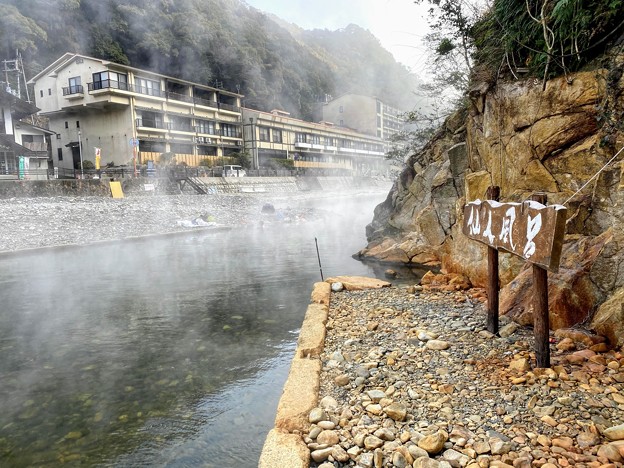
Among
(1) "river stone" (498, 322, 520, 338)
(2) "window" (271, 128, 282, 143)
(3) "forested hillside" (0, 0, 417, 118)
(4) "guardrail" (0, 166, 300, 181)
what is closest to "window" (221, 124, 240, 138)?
(2) "window" (271, 128, 282, 143)

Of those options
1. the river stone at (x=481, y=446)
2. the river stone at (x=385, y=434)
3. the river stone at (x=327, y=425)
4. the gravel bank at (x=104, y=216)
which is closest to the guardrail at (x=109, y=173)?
the gravel bank at (x=104, y=216)

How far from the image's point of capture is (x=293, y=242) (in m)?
16.1

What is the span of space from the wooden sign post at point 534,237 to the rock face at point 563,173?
670 mm

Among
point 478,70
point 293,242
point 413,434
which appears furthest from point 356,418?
point 293,242

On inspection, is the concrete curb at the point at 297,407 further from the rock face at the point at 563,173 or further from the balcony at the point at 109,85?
the balcony at the point at 109,85

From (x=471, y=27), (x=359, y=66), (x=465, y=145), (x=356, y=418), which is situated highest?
(x=359, y=66)

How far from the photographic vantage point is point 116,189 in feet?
68.1

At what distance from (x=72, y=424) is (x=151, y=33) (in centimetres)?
4117

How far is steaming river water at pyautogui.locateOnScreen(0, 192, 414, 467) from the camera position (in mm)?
3639

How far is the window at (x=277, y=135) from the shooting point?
41.4m

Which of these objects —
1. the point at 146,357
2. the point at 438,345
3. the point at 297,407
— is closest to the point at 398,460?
the point at 297,407

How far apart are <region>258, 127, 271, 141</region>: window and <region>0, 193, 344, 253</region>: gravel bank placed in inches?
650

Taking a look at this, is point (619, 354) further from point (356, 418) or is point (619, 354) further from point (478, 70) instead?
point (478, 70)

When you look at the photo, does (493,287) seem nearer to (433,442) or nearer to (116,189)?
(433,442)
